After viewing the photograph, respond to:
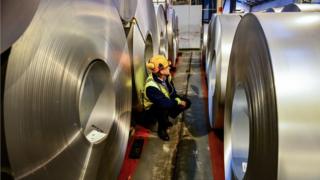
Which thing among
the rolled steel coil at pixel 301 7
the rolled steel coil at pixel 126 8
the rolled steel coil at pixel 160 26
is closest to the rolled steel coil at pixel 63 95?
the rolled steel coil at pixel 126 8

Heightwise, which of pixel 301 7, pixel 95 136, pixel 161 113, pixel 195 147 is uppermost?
pixel 301 7

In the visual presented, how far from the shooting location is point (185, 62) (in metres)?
5.89

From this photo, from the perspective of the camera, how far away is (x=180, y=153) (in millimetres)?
2105

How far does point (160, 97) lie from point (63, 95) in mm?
1358

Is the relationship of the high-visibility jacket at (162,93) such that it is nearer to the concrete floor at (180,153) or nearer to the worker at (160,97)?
the worker at (160,97)

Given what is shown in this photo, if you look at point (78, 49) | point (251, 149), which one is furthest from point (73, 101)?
point (251, 149)

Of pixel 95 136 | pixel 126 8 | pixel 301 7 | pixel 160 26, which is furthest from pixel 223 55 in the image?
pixel 160 26

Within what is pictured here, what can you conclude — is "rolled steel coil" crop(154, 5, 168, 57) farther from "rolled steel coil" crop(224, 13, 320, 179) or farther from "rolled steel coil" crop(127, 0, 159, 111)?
"rolled steel coil" crop(224, 13, 320, 179)

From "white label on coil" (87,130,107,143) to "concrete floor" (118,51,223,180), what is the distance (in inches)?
21.3

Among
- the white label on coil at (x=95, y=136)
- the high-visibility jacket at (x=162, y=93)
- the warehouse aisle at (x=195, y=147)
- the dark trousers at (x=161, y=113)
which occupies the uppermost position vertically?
the white label on coil at (x=95, y=136)

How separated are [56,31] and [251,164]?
28.0 inches

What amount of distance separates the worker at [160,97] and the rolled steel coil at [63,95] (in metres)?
0.72

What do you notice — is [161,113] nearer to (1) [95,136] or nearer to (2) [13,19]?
(1) [95,136]

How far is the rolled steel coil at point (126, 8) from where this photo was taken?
1.77m
